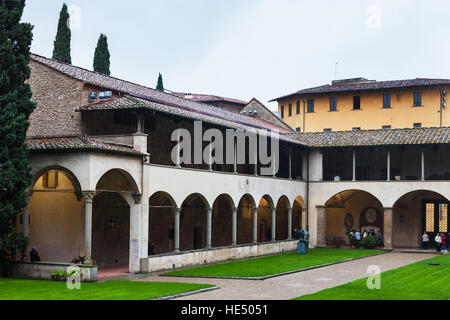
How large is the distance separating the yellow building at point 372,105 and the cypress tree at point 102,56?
684 inches

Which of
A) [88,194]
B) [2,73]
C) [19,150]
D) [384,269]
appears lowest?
[384,269]

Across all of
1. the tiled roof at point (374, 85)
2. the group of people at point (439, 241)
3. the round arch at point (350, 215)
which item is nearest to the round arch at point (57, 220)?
the round arch at point (350, 215)

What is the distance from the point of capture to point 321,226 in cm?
4656

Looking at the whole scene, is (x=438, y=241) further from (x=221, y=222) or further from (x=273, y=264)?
(x=273, y=264)

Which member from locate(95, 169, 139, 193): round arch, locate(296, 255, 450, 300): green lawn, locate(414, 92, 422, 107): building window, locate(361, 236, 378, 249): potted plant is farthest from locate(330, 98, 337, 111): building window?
locate(95, 169, 139, 193): round arch

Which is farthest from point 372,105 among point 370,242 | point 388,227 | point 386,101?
point 370,242

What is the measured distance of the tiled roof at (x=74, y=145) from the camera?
26661 mm

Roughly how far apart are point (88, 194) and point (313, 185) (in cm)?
2344

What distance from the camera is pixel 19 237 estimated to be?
87.8 feet

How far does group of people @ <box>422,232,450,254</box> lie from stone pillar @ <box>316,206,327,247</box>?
6581 millimetres

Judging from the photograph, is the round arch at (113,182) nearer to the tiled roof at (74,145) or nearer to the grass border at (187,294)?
the tiled roof at (74,145)
